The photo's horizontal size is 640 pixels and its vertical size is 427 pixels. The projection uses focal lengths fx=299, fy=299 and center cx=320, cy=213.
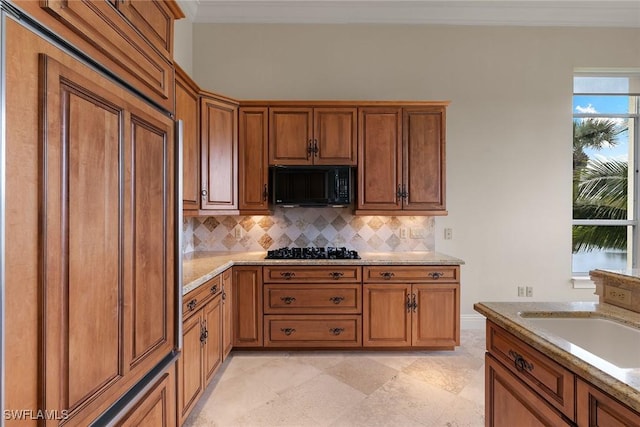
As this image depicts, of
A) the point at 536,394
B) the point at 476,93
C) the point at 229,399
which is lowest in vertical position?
the point at 229,399

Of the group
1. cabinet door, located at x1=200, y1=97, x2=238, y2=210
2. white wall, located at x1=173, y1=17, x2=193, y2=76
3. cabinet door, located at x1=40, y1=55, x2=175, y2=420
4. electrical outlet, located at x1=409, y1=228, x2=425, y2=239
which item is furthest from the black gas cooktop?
white wall, located at x1=173, y1=17, x2=193, y2=76

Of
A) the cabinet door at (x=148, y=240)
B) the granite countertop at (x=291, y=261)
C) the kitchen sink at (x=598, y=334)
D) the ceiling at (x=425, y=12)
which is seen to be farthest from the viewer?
the ceiling at (x=425, y=12)

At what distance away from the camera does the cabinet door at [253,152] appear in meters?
2.96

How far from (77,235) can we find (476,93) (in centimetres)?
377

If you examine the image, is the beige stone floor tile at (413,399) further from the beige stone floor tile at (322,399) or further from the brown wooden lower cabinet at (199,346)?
the brown wooden lower cabinet at (199,346)

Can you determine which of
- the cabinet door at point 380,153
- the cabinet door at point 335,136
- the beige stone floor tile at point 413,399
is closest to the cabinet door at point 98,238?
the beige stone floor tile at point 413,399

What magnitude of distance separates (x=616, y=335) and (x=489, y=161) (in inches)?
98.8

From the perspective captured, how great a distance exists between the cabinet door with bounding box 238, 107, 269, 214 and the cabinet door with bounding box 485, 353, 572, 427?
2292 millimetres

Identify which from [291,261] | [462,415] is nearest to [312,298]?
[291,261]

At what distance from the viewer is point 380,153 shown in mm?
2963

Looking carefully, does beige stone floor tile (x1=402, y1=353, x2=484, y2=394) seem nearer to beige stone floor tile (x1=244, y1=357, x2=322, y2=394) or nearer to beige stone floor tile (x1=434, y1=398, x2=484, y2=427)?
beige stone floor tile (x1=434, y1=398, x2=484, y2=427)

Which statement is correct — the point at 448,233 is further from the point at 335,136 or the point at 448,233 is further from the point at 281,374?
the point at 281,374

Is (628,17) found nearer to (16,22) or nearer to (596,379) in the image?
(596,379)

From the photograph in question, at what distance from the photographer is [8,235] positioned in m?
0.61
